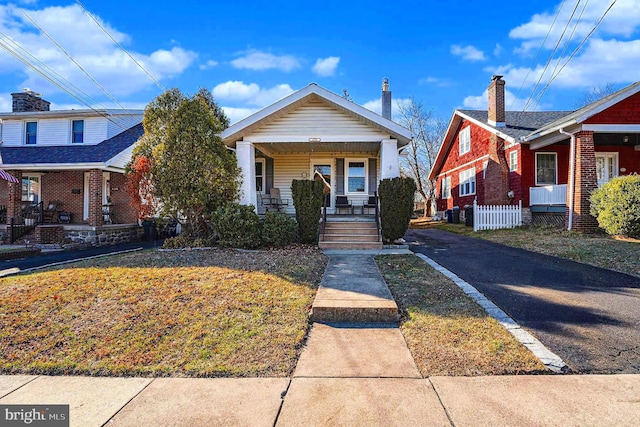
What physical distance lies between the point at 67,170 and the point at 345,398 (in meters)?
18.0

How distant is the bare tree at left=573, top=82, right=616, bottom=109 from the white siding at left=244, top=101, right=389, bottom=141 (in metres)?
31.3

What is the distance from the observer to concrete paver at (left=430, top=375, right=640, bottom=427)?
7.72ft

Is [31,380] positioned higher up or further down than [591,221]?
further down

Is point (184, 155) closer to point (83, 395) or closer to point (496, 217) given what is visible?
point (83, 395)

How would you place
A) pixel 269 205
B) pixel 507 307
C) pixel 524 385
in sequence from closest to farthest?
pixel 524 385 → pixel 507 307 → pixel 269 205

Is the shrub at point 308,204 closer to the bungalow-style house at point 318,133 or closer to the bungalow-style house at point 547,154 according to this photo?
the bungalow-style house at point 318,133

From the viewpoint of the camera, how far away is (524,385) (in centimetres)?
280

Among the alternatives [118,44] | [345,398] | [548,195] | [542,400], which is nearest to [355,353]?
[345,398]

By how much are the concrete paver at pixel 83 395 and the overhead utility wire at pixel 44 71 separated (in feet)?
42.9

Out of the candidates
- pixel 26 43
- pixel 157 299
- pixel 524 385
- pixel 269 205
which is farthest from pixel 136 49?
pixel 524 385

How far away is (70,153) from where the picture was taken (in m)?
15.5

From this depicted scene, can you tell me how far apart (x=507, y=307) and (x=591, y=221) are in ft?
33.3

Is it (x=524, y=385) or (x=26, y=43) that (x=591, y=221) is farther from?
(x=26, y=43)

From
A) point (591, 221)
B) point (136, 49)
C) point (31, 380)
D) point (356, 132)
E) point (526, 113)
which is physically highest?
point (136, 49)
